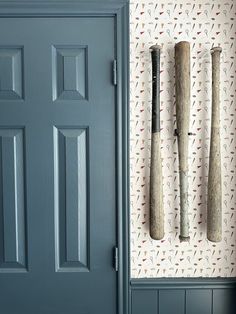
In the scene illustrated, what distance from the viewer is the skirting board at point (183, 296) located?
5.58 feet

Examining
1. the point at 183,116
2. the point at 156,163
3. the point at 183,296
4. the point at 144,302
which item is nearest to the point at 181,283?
the point at 183,296

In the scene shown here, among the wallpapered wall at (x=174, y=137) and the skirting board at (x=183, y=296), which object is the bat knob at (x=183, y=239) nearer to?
the wallpapered wall at (x=174, y=137)

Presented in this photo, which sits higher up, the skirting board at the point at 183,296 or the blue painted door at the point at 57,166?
the blue painted door at the point at 57,166

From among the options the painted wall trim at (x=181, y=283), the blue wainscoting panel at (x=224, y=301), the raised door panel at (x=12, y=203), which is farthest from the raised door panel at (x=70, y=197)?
the blue wainscoting panel at (x=224, y=301)

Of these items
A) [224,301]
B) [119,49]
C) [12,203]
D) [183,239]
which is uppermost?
[119,49]

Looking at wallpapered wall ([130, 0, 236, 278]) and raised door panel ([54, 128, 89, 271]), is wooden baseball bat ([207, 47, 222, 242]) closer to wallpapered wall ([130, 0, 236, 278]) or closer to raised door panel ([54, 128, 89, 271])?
wallpapered wall ([130, 0, 236, 278])

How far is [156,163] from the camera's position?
162 cm

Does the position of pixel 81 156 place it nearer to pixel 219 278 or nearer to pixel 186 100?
pixel 186 100

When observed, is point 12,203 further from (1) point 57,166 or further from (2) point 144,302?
(2) point 144,302

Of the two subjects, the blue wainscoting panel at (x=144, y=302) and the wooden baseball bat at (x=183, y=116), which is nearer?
the wooden baseball bat at (x=183, y=116)

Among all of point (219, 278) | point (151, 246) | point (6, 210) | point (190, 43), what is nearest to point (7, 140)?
point (6, 210)

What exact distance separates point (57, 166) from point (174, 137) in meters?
0.51

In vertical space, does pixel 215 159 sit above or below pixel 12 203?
above

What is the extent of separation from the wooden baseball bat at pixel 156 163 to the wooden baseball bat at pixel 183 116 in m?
0.08
